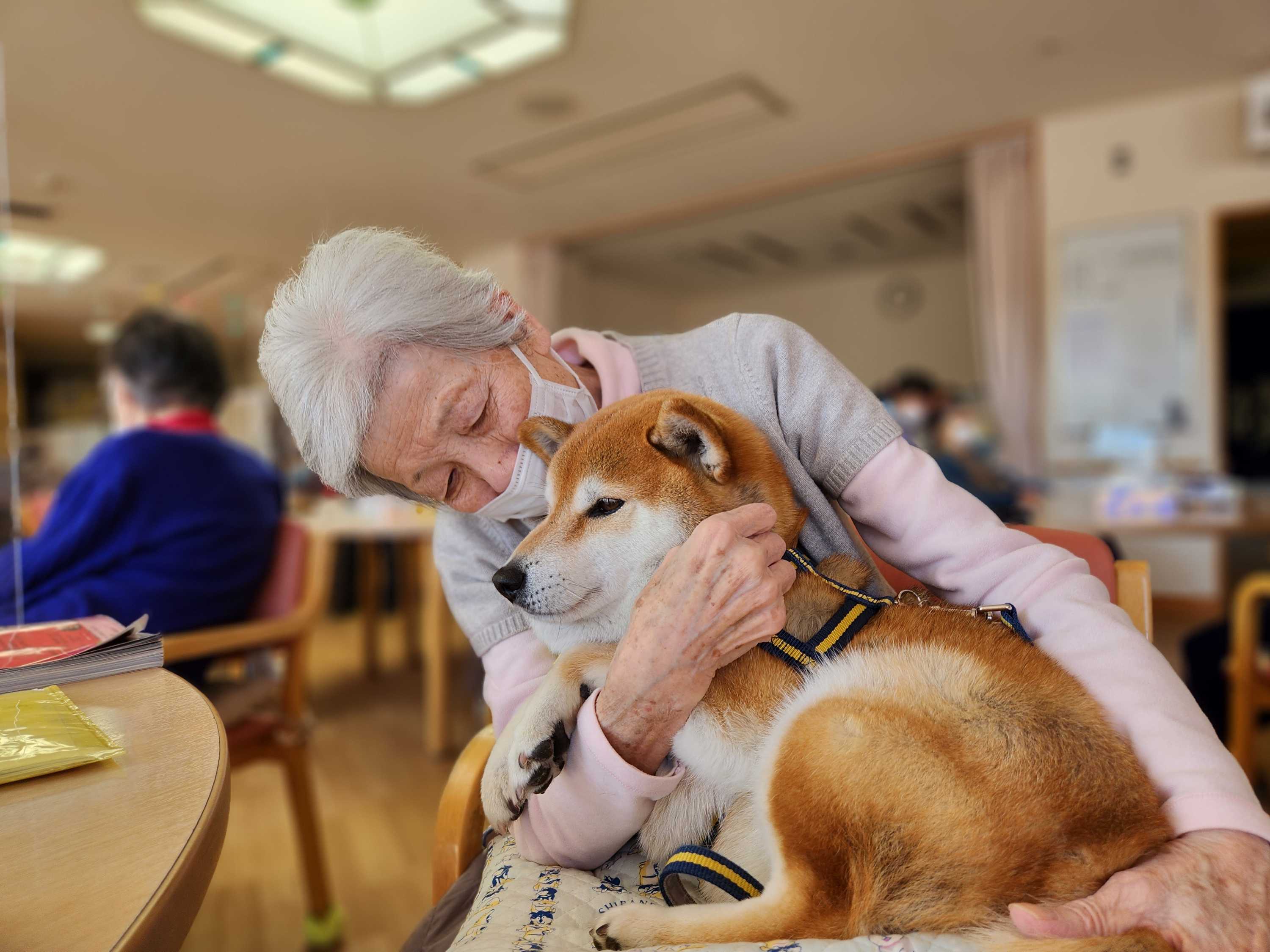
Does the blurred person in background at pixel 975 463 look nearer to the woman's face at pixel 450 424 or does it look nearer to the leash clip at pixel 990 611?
the leash clip at pixel 990 611

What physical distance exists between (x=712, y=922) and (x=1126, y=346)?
18.6 feet

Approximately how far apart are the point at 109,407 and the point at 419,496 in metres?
1.89

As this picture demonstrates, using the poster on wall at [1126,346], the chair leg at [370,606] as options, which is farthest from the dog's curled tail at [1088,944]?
the poster on wall at [1126,346]

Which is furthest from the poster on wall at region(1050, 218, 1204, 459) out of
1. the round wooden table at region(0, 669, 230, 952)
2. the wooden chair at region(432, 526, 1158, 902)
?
the round wooden table at region(0, 669, 230, 952)

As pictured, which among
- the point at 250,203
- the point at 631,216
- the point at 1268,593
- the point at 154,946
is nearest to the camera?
the point at 154,946

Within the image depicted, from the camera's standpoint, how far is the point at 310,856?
1939mm

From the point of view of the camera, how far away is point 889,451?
94 cm

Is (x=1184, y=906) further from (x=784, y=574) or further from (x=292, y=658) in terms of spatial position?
(x=292, y=658)

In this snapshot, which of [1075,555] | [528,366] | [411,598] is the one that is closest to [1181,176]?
[1075,555]

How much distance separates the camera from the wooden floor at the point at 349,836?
6.52 ft

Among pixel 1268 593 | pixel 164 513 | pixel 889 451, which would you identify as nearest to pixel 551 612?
pixel 889 451

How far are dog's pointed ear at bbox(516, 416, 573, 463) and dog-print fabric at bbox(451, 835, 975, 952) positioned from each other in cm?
48

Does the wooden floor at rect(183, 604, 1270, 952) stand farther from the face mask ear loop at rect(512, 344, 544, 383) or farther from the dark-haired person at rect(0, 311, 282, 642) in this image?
the face mask ear loop at rect(512, 344, 544, 383)

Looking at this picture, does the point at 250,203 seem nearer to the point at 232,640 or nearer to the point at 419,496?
the point at 232,640
